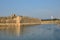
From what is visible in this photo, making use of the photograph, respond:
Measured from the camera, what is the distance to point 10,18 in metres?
61.3

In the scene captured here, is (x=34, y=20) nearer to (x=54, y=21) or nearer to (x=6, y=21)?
(x=6, y=21)

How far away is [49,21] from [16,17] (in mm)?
25738

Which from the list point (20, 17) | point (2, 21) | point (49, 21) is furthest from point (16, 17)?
point (49, 21)

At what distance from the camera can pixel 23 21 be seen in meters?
62.1

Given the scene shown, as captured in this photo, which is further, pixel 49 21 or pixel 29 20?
pixel 49 21

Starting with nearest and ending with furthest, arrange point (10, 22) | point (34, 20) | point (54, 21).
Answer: point (10, 22) → point (34, 20) → point (54, 21)

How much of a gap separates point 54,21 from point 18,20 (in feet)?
91.2

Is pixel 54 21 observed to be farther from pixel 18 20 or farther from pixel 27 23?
pixel 18 20

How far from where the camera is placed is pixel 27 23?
66375 mm

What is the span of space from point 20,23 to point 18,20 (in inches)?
52.6

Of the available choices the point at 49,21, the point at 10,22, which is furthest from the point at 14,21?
the point at 49,21

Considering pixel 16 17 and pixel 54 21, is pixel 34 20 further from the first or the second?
pixel 54 21

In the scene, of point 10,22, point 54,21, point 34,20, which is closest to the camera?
point 10,22

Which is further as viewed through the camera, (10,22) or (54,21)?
(54,21)
